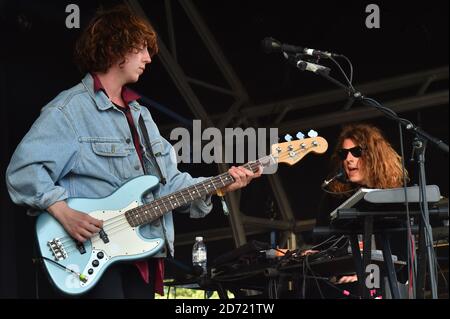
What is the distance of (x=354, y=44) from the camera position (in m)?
7.39

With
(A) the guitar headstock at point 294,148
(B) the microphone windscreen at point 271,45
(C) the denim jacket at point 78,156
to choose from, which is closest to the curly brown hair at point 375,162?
(A) the guitar headstock at point 294,148

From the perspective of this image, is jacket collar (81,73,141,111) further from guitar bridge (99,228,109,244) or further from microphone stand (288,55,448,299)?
microphone stand (288,55,448,299)

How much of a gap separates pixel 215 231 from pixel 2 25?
326 cm

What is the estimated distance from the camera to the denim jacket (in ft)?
11.3

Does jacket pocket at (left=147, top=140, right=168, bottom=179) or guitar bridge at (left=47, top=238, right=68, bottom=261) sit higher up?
jacket pocket at (left=147, top=140, right=168, bottom=179)

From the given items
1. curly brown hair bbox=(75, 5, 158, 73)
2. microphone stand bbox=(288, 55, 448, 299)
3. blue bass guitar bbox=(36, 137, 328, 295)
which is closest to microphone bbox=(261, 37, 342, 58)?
microphone stand bbox=(288, 55, 448, 299)

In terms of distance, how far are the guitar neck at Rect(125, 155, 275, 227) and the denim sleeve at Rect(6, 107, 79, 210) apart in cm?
32

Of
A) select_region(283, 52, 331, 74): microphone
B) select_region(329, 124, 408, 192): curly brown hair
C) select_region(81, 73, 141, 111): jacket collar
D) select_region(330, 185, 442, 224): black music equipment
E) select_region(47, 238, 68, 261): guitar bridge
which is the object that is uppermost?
select_region(283, 52, 331, 74): microphone

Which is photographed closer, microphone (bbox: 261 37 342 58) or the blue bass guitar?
the blue bass guitar

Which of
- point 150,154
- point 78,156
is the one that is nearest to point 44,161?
point 78,156

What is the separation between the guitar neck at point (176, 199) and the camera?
11.7 feet

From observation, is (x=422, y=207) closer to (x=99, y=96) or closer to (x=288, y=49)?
(x=288, y=49)

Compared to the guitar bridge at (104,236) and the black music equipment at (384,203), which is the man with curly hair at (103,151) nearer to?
the guitar bridge at (104,236)
